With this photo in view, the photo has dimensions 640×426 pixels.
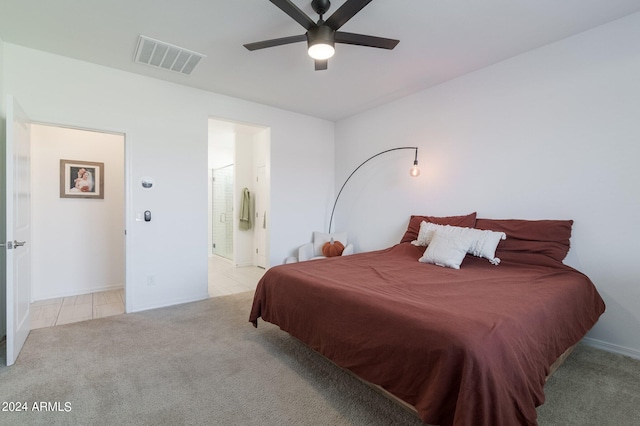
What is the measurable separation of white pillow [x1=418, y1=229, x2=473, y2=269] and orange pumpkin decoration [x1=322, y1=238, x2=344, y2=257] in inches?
63.2

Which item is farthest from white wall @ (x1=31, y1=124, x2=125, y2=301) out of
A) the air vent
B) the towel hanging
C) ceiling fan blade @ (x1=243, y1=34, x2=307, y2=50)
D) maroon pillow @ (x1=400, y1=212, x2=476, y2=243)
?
maroon pillow @ (x1=400, y1=212, x2=476, y2=243)

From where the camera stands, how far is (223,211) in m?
6.84

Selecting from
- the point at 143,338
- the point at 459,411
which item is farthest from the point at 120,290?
the point at 459,411

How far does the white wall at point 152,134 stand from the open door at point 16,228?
1.60 feet

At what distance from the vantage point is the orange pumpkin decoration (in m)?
4.20

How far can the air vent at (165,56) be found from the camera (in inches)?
104

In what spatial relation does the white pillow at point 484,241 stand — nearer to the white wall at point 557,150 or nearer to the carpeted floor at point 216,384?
the white wall at point 557,150

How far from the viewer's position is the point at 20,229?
2.36 meters

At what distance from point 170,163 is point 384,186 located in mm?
2812

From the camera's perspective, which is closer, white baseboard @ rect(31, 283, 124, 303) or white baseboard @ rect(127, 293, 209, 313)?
white baseboard @ rect(127, 293, 209, 313)

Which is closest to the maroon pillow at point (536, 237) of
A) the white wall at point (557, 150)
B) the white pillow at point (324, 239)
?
the white wall at point (557, 150)

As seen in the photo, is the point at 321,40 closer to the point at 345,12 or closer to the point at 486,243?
the point at 345,12

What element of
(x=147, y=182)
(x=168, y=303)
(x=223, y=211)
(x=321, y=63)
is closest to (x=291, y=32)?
(x=321, y=63)

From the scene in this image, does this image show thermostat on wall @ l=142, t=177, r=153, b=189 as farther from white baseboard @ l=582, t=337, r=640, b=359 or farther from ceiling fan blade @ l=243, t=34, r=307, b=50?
white baseboard @ l=582, t=337, r=640, b=359
